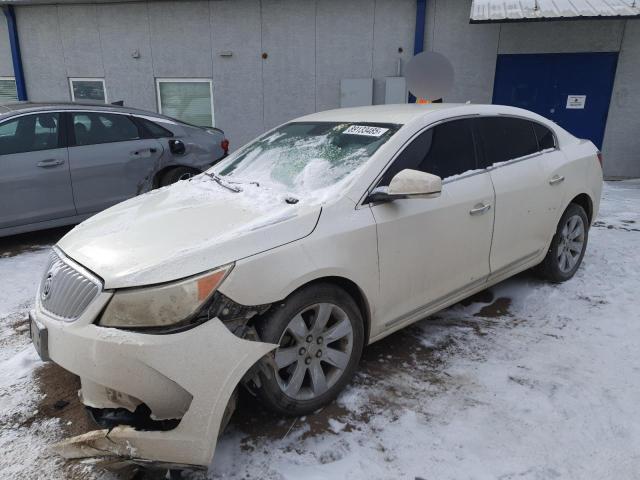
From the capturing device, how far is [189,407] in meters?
2.00

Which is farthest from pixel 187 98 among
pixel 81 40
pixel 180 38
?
pixel 81 40

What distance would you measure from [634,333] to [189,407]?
3.06m

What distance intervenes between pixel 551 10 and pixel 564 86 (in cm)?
175

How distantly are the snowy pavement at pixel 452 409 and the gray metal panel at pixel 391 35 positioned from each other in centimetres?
698

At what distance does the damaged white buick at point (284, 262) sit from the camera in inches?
78.9

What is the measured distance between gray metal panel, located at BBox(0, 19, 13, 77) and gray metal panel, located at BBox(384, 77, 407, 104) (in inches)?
332

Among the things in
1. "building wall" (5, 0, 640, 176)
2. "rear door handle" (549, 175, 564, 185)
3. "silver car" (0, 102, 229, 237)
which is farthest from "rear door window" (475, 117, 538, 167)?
"building wall" (5, 0, 640, 176)

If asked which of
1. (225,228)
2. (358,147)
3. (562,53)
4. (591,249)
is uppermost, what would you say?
(562,53)

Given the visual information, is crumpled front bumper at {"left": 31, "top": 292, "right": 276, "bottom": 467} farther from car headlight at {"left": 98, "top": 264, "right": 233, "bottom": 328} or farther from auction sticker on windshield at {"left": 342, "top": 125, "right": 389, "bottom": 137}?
auction sticker on windshield at {"left": 342, "top": 125, "right": 389, "bottom": 137}

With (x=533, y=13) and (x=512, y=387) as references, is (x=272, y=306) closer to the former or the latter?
(x=512, y=387)

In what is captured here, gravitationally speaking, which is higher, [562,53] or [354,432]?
[562,53]

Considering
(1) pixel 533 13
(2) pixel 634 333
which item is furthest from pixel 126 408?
(1) pixel 533 13

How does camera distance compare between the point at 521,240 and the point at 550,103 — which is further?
the point at 550,103

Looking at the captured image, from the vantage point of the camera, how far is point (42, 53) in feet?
35.7
